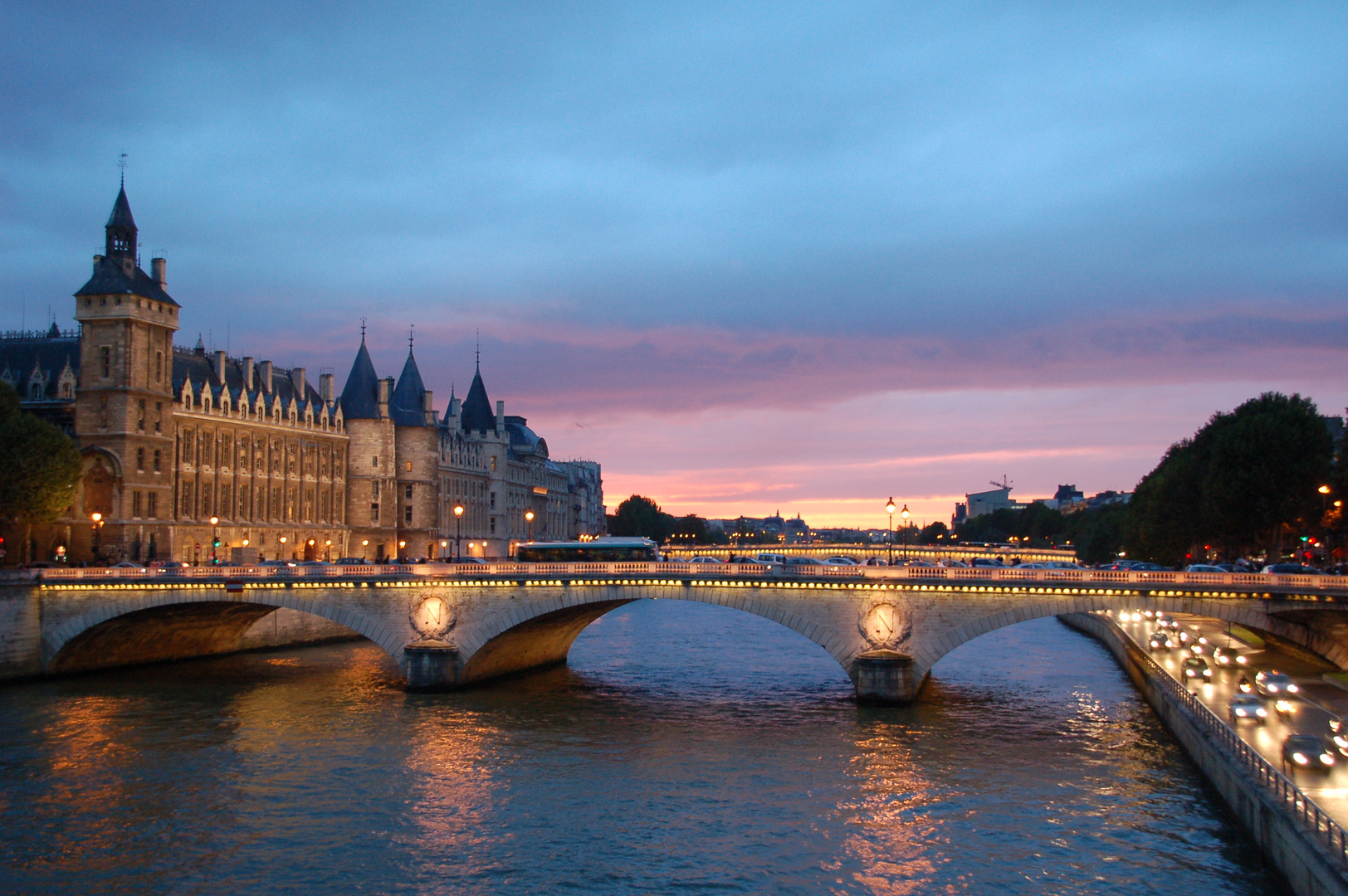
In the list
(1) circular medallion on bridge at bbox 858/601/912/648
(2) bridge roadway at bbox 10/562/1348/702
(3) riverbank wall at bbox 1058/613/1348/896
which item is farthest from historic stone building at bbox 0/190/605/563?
(3) riverbank wall at bbox 1058/613/1348/896

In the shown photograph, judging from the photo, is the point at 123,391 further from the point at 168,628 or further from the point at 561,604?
the point at 561,604

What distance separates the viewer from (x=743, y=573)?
55.6 metres

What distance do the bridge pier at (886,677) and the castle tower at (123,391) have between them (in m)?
58.0

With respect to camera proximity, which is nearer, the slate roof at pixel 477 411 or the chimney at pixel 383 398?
the chimney at pixel 383 398

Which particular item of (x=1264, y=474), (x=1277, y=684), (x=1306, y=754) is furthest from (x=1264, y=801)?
(x=1264, y=474)

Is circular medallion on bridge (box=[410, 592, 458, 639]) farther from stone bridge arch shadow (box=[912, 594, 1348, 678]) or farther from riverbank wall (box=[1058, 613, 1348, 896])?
riverbank wall (box=[1058, 613, 1348, 896])

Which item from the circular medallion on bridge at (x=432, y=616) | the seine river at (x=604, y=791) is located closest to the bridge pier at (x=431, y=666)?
the circular medallion on bridge at (x=432, y=616)

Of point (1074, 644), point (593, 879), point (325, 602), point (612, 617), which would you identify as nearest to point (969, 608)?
point (593, 879)

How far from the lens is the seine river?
31.2m

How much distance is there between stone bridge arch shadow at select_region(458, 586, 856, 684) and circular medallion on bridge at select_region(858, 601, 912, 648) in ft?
3.46

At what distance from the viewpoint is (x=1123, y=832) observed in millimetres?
34188

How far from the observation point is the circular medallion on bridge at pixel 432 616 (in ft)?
191

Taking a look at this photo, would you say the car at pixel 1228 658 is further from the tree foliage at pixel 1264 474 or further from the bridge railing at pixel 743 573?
the tree foliage at pixel 1264 474

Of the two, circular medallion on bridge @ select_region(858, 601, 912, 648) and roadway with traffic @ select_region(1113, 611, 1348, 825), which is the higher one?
circular medallion on bridge @ select_region(858, 601, 912, 648)
